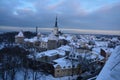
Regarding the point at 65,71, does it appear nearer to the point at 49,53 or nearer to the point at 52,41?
the point at 49,53

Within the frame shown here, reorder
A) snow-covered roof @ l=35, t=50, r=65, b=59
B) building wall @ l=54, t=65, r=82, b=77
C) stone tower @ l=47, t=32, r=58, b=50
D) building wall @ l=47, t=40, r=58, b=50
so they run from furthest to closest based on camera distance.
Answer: building wall @ l=47, t=40, r=58, b=50, stone tower @ l=47, t=32, r=58, b=50, snow-covered roof @ l=35, t=50, r=65, b=59, building wall @ l=54, t=65, r=82, b=77

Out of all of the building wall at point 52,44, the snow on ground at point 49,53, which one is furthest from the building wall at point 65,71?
the building wall at point 52,44

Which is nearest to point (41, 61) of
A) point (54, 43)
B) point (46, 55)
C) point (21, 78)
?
point (46, 55)

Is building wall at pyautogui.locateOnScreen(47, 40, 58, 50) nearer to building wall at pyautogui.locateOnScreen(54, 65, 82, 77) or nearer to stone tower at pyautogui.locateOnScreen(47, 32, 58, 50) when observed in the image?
stone tower at pyautogui.locateOnScreen(47, 32, 58, 50)

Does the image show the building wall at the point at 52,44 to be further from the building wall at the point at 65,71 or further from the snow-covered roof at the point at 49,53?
the building wall at the point at 65,71

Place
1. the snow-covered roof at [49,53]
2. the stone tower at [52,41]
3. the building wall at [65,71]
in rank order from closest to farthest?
the building wall at [65,71] → the snow-covered roof at [49,53] → the stone tower at [52,41]

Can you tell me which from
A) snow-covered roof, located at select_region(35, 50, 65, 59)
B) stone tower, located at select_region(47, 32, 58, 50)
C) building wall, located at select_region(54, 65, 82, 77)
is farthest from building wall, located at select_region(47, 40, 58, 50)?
building wall, located at select_region(54, 65, 82, 77)

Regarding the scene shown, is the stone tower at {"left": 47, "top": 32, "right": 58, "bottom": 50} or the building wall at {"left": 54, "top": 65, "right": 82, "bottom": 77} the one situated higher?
the stone tower at {"left": 47, "top": 32, "right": 58, "bottom": 50}

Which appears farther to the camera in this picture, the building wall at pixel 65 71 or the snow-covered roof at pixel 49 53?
the snow-covered roof at pixel 49 53

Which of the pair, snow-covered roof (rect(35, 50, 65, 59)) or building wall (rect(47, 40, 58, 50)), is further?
building wall (rect(47, 40, 58, 50))

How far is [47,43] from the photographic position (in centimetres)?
5488

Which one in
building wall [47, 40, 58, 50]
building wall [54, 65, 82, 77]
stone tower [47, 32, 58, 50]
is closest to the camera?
building wall [54, 65, 82, 77]

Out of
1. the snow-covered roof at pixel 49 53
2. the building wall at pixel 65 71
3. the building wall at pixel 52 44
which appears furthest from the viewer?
the building wall at pixel 52 44

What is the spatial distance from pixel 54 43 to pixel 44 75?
87.1ft
